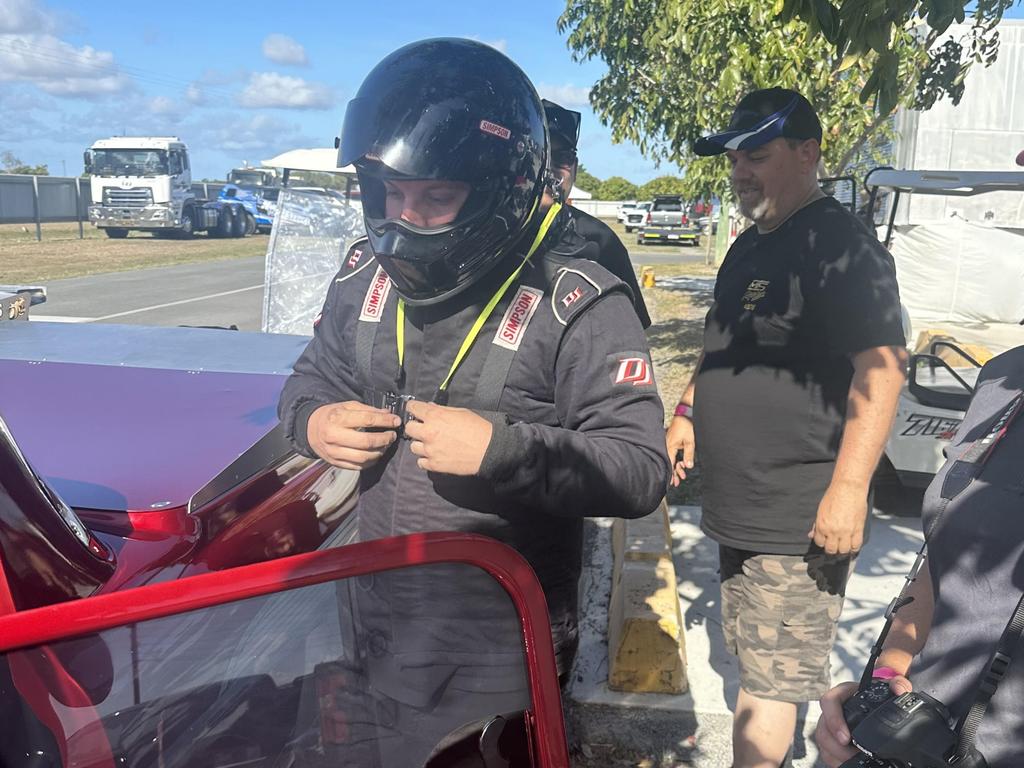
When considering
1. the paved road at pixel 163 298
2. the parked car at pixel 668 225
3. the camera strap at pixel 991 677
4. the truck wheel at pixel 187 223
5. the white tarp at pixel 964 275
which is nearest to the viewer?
the camera strap at pixel 991 677

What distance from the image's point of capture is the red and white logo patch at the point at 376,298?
5.90 feet

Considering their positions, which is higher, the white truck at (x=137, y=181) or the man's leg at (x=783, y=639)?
the white truck at (x=137, y=181)

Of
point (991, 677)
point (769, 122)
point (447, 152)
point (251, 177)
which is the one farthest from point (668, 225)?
point (991, 677)

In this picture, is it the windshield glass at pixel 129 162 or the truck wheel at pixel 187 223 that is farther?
the truck wheel at pixel 187 223

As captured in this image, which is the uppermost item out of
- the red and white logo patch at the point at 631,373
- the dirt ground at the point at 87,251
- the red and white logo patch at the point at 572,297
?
the red and white logo patch at the point at 572,297

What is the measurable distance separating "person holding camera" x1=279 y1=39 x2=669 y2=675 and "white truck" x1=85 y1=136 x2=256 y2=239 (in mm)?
25836

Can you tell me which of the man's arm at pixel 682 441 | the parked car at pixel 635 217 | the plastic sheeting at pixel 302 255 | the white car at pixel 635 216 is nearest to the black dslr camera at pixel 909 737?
the man's arm at pixel 682 441

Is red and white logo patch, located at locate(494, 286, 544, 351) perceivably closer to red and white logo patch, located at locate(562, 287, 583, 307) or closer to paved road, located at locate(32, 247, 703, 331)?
red and white logo patch, located at locate(562, 287, 583, 307)

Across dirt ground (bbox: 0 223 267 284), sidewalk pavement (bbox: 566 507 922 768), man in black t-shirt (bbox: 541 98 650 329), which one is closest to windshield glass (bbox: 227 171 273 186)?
dirt ground (bbox: 0 223 267 284)

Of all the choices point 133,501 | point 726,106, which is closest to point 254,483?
point 133,501

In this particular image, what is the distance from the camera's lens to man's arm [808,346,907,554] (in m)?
2.30

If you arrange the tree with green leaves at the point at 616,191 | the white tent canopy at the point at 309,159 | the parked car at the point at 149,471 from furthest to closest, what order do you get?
the tree with green leaves at the point at 616,191 < the white tent canopy at the point at 309,159 < the parked car at the point at 149,471

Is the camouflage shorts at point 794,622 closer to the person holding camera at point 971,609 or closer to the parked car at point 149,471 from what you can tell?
the person holding camera at point 971,609

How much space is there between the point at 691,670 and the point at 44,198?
32.4 meters
